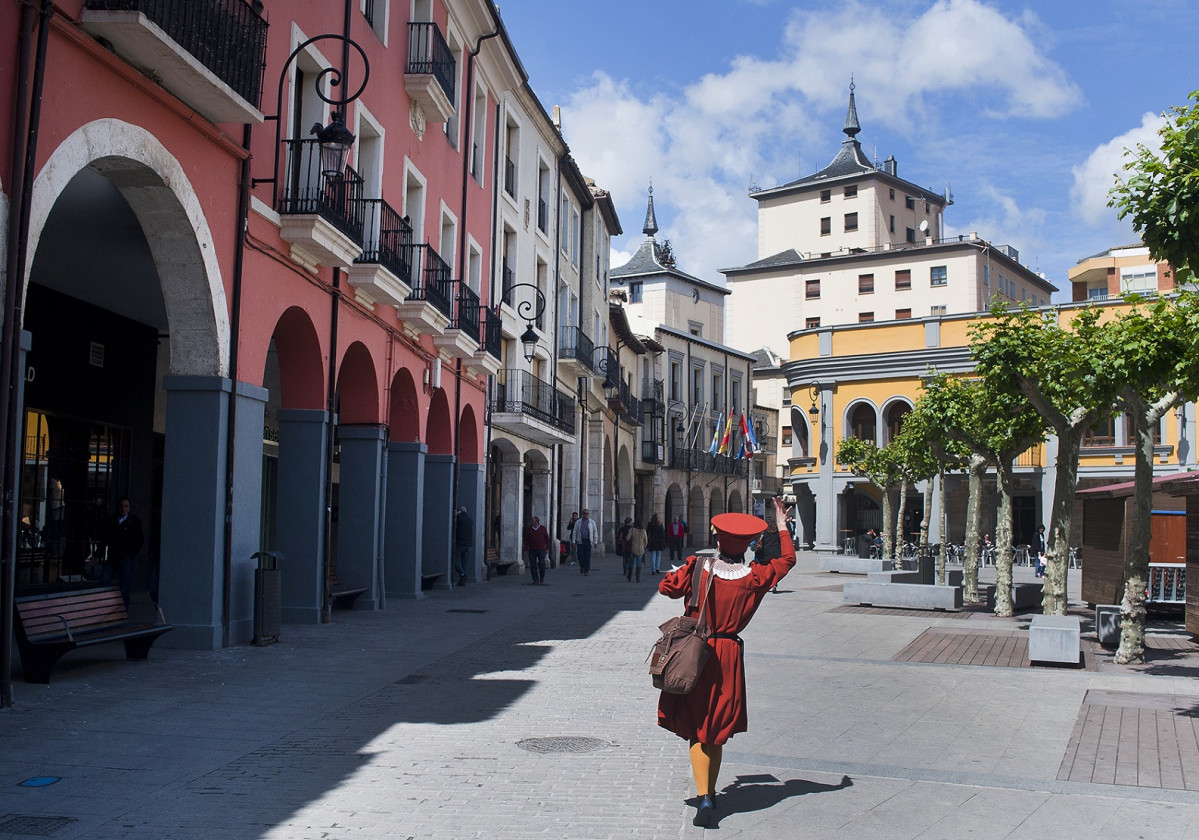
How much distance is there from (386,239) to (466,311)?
18.9 feet

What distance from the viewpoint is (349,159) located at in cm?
1596

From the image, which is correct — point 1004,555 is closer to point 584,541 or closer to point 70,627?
point 584,541

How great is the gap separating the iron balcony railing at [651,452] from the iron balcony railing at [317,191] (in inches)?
1526

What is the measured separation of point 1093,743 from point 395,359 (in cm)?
1296

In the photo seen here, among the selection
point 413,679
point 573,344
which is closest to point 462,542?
point 413,679

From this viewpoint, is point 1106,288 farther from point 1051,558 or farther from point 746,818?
point 746,818

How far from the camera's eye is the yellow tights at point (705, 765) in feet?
20.0

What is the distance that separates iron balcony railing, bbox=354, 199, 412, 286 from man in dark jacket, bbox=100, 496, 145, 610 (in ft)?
15.3

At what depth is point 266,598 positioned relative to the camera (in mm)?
12664

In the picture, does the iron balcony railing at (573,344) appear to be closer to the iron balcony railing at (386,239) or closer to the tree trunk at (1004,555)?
the iron balcony railing at (386,239)

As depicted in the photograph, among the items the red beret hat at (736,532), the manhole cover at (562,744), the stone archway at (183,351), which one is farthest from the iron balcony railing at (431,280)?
the red beret hat at (736,532)

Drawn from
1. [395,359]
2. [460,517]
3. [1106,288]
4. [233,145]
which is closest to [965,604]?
[460,517]

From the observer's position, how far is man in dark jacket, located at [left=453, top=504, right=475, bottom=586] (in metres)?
23.4

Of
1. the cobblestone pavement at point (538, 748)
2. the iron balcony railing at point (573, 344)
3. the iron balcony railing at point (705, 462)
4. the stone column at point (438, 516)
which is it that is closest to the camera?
the cobblestone pavement at point (538, 748)
